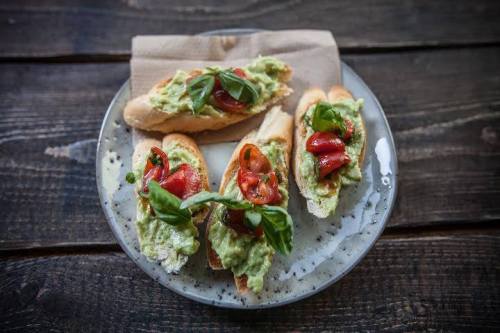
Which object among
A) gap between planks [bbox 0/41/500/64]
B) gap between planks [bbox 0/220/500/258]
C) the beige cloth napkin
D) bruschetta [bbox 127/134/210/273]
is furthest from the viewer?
gap between planks [bbox 0/41/500/64]

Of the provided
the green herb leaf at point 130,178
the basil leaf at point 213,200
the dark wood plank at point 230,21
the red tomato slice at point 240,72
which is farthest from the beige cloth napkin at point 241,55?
the basil leaf at point 213,200

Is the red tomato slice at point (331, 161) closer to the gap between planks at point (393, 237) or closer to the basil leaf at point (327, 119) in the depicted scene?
the basil leaf at point (327, 119)

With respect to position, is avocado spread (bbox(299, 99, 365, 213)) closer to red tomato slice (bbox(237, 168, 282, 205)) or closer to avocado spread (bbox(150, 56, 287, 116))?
red tomato slice (bbox(237, 168, 282, 205))

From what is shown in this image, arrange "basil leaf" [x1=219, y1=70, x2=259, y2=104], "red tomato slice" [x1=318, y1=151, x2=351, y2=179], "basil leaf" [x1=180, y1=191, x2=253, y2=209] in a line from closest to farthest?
"basil leaf" [x1=180, y1=191, x2=253, y2=209]
"red tomato slice" [x1=318, y1=151, x2=351, y2=179]
"basil leaf" [x1=219, y1=70, x2=259, y2=104]

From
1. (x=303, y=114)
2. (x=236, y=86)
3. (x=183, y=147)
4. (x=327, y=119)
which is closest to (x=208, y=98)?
(x=236, y=86)

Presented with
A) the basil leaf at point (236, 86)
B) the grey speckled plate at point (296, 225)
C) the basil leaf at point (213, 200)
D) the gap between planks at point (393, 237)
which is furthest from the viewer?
the gap between planks at point (393, 237)

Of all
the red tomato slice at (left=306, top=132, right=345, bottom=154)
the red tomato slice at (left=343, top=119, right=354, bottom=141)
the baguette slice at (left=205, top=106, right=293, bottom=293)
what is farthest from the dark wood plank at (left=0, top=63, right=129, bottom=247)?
the red tomato slice at (left=343, top=119, right=354, bottom=141)
